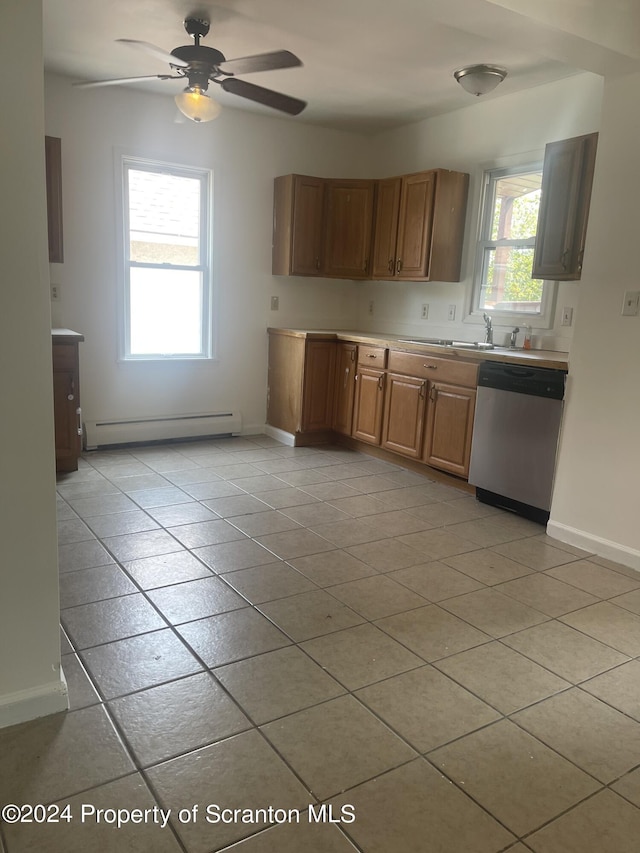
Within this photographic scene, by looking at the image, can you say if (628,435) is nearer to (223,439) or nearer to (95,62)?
(223,439)

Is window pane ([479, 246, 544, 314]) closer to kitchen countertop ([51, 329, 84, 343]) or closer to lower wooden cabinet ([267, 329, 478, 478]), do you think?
lower wooden cabinet ([267, 329, 478, 478])

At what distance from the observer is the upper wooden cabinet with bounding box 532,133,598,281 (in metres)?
3.54

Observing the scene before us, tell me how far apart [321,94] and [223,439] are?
271 cm

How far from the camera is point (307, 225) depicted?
523 centimetres

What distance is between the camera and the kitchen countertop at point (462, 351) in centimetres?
352

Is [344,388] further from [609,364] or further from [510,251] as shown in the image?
[609,364]

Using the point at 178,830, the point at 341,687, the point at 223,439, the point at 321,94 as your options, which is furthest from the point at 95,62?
the point at 178,830

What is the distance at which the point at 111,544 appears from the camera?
311 cm

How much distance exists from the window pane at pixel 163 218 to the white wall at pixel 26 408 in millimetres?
3353

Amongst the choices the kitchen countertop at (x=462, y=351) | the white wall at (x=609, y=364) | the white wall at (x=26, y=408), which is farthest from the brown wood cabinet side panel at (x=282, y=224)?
the white wall at (x=26, y=408)

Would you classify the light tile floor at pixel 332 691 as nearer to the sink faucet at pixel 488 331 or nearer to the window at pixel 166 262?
the sink faucet at pixel 488 331

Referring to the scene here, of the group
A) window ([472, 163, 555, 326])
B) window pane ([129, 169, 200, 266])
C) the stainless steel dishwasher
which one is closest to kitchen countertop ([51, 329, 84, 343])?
window pane ([129, 169, 200, 266])

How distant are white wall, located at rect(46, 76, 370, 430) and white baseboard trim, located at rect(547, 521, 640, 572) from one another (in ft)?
9.47

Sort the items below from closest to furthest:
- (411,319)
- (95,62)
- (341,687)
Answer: (341,687) → (95,62) → (411,319)
